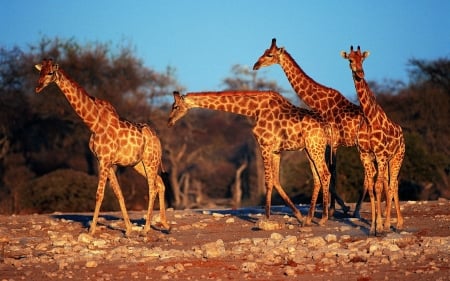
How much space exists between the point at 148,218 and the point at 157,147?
3.65ft

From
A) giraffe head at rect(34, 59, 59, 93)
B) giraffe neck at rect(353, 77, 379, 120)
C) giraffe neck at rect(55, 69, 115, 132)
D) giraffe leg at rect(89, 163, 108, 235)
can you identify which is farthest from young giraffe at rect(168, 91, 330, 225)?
giraffe head at rect(34, 59, 59, 93)

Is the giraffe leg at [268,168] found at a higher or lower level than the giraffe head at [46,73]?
lower

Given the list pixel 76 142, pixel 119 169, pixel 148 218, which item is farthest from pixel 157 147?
pixel 76 142

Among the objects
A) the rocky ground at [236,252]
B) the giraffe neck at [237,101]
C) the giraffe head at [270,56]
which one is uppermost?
the giraffe head at [270,56]

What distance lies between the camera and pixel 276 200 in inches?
1157

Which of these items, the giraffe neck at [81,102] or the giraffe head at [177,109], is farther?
the giraffe head at [177,109]

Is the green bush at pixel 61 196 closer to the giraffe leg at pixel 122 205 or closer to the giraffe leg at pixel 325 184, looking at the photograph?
the giraffe leg at pixel 122 205

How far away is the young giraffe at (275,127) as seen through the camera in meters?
15.3

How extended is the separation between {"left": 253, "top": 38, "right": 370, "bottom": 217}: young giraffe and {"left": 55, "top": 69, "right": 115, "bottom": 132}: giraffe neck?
3131 mm

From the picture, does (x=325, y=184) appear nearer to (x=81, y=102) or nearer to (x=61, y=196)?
(x=81, y=102)

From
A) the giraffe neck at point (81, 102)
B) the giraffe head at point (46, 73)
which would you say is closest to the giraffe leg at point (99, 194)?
the giraffe neck at point (81, 102)

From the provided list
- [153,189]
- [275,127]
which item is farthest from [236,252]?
[275,127]

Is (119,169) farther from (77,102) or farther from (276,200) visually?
(77,102)

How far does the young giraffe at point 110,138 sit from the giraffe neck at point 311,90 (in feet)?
9.52
